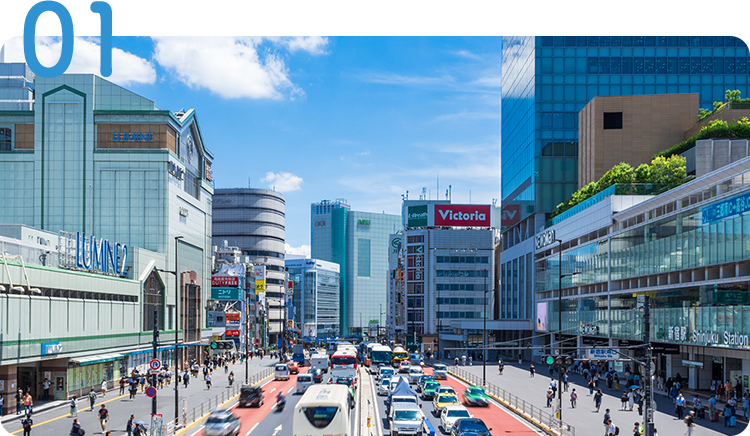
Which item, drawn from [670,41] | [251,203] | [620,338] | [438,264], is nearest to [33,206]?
[620,338]

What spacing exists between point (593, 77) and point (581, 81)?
1.99m

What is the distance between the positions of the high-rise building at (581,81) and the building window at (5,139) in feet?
A: 233

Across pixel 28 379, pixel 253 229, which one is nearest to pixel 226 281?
pixel 253 229

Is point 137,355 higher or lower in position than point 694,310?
lower

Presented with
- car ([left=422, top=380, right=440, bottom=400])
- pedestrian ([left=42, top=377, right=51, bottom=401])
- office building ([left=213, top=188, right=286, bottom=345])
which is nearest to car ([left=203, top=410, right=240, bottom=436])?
car ([left=422, top=380, right=440, bottom=400])

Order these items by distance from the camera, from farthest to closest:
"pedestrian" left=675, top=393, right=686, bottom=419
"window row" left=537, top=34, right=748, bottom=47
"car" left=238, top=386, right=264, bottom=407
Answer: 1. "window row" left=537, top=34, right=748, bottom=47
2. "car" left=238, top=386, right=264, bottom=407
3. "pedestrian" left=675, top=393, right=686, bottom=419

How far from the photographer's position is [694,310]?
169 feet

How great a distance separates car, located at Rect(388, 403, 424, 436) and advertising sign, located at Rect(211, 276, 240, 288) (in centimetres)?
9038

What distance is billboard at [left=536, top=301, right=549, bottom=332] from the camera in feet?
307

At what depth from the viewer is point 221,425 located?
114 ft

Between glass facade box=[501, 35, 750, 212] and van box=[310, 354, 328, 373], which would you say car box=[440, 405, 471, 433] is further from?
glass facade box=[501, 35, 750, 212]

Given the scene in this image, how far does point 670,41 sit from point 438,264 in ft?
204

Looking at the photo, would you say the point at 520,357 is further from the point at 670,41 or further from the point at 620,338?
the point at 670,41

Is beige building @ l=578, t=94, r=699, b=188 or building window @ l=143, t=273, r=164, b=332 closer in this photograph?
building window @ l=143, t=273, r=164, b=332
